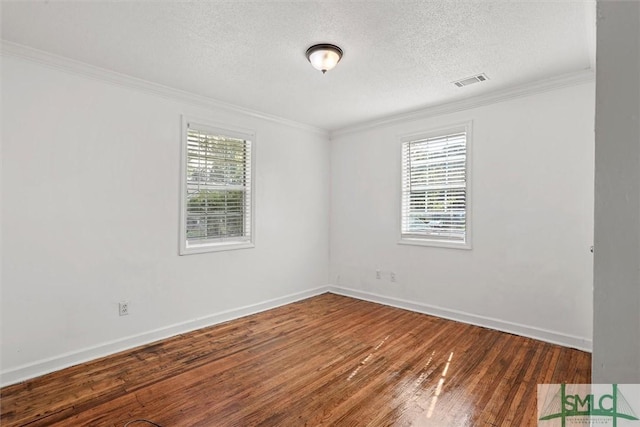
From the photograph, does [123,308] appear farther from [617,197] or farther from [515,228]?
[515,228]

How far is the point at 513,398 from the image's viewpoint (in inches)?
88.3

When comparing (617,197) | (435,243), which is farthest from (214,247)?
(617,197)

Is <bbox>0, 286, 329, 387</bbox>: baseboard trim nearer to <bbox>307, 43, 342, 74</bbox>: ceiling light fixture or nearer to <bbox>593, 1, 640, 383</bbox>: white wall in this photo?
<bbox>307, 43, 342, 74</bbox>: ceiling light fixture

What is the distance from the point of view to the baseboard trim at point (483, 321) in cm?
309

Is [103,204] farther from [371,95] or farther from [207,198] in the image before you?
[371,95]

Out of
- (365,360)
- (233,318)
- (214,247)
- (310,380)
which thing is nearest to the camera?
(310,380)

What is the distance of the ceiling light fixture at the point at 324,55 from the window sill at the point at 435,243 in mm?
2488

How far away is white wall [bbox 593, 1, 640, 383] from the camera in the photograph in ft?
1.53

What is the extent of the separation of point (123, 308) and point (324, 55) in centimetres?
290

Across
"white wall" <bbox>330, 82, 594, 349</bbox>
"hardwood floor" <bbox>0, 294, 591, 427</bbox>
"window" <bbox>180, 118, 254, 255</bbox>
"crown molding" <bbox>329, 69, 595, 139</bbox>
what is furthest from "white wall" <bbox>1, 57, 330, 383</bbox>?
"white wall" <bbox>330, 82, 594, 349</bbox>

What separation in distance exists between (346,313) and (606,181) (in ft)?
12.7

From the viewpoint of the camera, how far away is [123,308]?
308 centimetres

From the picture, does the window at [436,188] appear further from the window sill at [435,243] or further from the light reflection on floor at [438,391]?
the light reflection on floor at [438,391]


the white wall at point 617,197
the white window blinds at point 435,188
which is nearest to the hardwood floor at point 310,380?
the white window blinds at point 435,188
